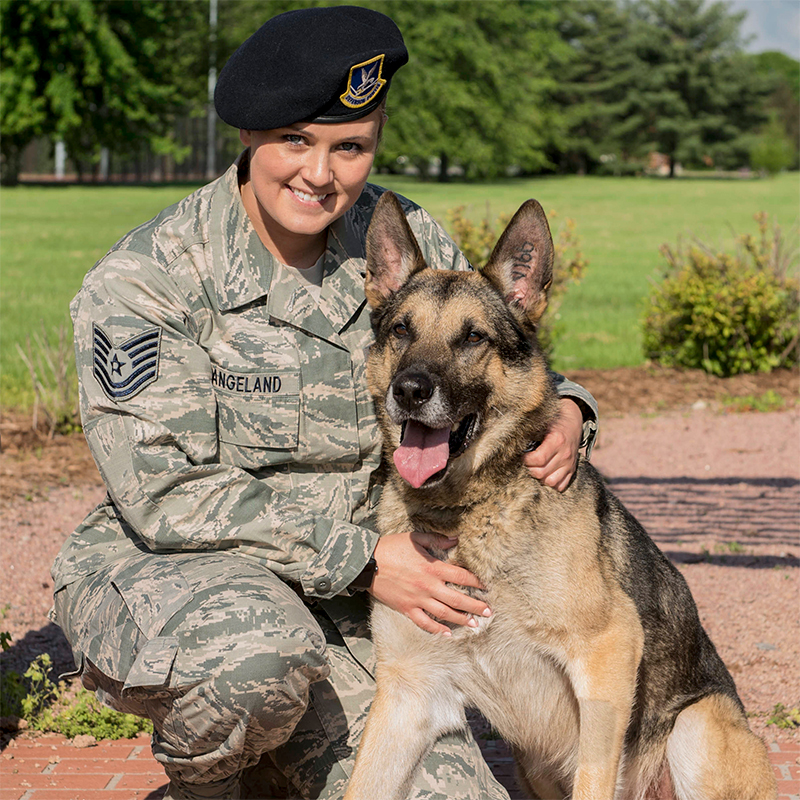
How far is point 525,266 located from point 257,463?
3.59 ft

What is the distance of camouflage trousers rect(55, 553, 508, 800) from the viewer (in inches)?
105

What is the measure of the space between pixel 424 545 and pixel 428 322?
717 millimetres

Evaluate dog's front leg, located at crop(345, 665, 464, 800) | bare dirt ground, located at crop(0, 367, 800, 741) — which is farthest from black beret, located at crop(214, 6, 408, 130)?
bare dirt ground, located at crop(0, 367, 800, 741)

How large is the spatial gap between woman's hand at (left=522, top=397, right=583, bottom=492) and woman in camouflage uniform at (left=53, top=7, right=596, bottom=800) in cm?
1

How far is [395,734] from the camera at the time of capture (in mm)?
3033

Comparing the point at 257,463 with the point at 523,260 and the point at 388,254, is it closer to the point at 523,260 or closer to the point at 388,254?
the point at 388,254

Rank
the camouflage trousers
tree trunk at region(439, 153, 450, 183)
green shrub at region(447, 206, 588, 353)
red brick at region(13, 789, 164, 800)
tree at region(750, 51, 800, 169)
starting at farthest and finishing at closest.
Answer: tree at region(750, 51, 800, 169) < tree trunk at region(439, 153, 450, 183) < green shrub at region(447, 206, 588, 353) < red brick at region(13, 789, 164, 800) < the camouflage trousers

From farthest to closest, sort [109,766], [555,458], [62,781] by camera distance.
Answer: [109,766], [62,781], [555,458]

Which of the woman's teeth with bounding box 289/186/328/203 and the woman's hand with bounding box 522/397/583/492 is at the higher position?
the woman's teeth with bounding box 289/186/328/203

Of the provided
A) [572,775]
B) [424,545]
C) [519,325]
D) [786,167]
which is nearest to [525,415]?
[519,325]

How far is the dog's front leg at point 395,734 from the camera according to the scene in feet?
9.78

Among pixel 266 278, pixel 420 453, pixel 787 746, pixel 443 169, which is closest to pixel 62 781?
pixel 420 453

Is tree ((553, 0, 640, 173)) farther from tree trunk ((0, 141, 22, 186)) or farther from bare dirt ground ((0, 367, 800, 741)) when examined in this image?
bare dirt ground ((0, 367, 800, 741))

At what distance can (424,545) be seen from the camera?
9.93 feet
